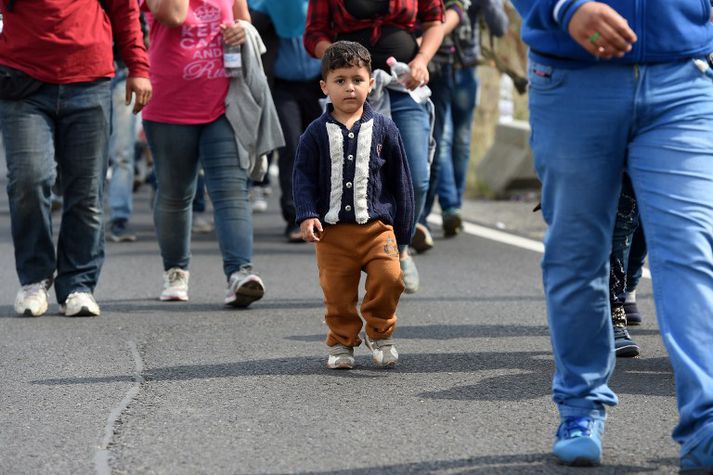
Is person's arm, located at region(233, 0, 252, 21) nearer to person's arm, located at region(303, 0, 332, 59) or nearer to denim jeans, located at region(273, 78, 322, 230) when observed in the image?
person's arm, located at region(303, 0, 332, 59)

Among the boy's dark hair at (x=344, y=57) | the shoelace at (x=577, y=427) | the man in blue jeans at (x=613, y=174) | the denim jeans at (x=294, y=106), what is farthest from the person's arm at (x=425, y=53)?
the shoelace at (x=577, y=427)

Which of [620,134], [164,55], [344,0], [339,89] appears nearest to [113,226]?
[164,55]

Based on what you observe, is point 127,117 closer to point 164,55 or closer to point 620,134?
point 164,55

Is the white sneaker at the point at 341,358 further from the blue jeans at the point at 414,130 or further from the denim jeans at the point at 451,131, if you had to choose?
the denim jeans at the point at 451,131

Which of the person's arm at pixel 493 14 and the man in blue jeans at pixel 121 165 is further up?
the person's arm at pixel 493 14

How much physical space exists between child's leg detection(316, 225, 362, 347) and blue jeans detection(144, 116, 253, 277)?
71.1 inches

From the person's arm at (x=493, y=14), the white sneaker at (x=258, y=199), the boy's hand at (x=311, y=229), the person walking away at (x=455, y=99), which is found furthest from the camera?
the white sneaker at (x=258, y=199)

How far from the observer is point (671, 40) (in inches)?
161

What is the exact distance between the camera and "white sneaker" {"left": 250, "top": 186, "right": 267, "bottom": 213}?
13.1 m

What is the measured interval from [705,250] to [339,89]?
2188 mm

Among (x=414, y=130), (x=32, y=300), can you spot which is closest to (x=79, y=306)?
(x=32, y=300)

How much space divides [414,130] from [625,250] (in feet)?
4.80

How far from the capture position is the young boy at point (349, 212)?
588 cm

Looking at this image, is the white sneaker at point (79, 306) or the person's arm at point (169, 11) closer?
the person's arm at point (169, 11)
